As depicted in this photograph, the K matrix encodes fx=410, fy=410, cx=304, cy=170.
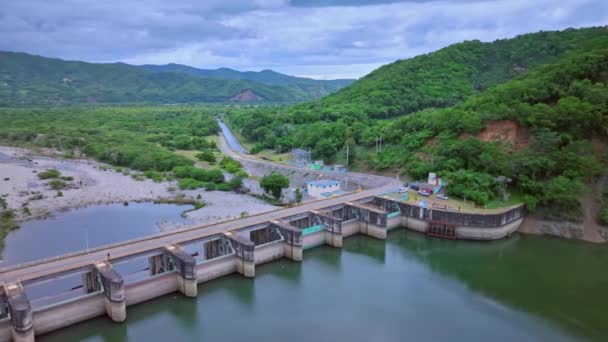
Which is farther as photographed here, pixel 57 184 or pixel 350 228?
pixel 57 184

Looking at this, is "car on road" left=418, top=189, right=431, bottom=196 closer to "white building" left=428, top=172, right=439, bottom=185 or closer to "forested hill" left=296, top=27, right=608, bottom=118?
"white building" left=428, top=172, right=439, bottom=185

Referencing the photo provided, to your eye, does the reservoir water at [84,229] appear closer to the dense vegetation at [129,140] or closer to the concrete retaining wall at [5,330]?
the dense vegetation at [129,140]

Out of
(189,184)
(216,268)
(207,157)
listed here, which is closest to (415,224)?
(216,268)

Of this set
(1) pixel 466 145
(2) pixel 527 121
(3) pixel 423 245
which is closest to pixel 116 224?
(3) pixel 423 245

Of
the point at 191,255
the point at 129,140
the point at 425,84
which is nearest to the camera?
the point at 191,255

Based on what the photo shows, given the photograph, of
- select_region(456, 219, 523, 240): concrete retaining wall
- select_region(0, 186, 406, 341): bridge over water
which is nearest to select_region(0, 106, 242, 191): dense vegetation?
select_region(0, 186, 406, 341): bridge over water

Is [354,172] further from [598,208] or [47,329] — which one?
[47,329]

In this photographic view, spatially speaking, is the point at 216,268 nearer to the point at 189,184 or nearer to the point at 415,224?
the point at 415,224
